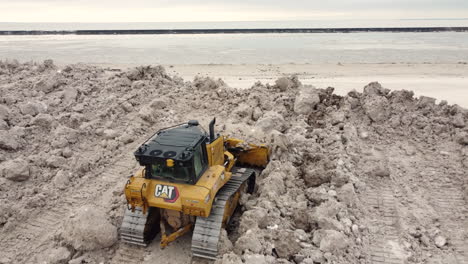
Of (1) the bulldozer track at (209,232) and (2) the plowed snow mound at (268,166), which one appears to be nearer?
(1) the bulldozer track at (209,232)

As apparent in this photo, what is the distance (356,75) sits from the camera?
21.9 metres

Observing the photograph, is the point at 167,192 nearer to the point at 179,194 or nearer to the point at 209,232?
the point at 179,194

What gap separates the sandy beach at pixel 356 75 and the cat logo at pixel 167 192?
12.1m

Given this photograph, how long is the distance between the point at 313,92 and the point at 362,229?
216 inches

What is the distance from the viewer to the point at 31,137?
937cm

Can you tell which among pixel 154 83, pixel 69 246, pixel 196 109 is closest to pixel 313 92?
pixel 196 109

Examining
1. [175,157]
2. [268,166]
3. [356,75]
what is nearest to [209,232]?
[175,157]

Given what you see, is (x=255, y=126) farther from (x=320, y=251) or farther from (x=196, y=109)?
(x=320, y=251)

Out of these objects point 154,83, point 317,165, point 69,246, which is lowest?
point 69,246

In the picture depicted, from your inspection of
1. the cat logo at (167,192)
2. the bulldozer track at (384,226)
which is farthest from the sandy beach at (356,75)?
the cat logo at (167,192)

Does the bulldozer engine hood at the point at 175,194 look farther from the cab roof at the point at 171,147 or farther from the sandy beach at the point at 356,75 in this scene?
the sandy beach at the point at 356,75

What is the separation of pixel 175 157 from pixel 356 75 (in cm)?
1865

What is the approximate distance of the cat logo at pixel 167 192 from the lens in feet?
18.7

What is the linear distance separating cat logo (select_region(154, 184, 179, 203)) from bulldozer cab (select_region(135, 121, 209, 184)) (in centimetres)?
15
